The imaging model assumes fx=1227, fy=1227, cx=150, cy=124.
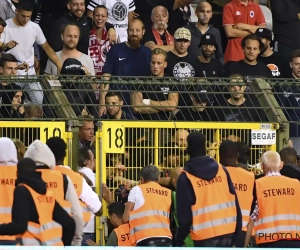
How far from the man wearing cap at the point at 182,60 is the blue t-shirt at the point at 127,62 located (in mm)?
356

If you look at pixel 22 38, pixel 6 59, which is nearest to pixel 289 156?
pixel 6 59

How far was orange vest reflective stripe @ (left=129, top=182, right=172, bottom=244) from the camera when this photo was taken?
14352 mm

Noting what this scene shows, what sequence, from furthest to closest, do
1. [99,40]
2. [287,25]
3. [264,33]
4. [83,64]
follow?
[287,25] → [264,33] → [99,40] → [83,64]

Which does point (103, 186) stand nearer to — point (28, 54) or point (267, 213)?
point (267, 213)

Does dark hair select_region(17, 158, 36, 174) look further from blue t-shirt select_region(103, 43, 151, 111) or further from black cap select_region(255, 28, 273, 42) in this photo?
black cap select_region(255, 28, 273, 42)

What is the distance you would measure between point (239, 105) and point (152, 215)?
8.66 feet

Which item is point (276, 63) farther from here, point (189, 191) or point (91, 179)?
point (189, 191)

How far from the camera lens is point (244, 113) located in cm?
1619

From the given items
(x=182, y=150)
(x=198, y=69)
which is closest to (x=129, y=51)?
(x=198, y=69)

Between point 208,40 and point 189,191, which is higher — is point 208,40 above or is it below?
above

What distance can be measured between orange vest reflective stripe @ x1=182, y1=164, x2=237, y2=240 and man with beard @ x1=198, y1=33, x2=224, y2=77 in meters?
6.12

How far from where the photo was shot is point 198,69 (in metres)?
18.9

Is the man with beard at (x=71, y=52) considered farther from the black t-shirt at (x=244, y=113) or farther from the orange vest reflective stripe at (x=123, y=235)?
the orange vest reflective stripe at (x=123, y=235)

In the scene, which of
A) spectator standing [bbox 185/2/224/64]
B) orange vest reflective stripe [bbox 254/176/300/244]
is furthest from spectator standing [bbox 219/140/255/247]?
spectator standing [bbox 185/2/224/64]
